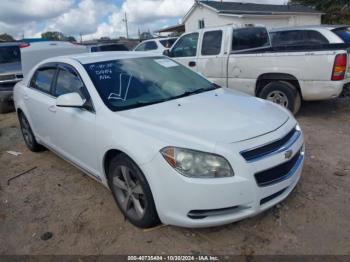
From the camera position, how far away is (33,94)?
4.57 m

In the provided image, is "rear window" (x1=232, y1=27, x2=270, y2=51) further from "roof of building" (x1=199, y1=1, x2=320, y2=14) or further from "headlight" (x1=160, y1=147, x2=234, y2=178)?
"roof of building" (x1=199, y1=1, x2=320, y2=14)

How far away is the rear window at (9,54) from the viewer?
31.4ft

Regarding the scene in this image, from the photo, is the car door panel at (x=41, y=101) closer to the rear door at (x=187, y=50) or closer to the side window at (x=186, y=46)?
the rear door at (x=187, y=50)

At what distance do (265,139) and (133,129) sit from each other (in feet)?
3.67

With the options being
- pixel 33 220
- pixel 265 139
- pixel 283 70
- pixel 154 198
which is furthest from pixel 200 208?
pixel 283 70

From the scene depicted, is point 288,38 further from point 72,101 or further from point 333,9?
point 333,9

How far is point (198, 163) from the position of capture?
2447 mm

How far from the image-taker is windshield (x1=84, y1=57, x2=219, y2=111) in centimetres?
326

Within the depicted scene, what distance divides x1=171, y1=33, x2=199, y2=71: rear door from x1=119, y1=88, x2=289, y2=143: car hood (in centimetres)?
411

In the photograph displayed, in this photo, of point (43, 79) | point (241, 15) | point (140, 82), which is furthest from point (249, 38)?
point (241, 15)

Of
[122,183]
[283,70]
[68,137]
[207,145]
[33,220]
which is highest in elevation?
[283,70]

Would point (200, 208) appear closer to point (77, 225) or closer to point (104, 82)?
point (77, 225)

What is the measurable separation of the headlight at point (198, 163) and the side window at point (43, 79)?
8.23 ft

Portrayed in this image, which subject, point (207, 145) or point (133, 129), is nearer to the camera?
point (207, 145)
